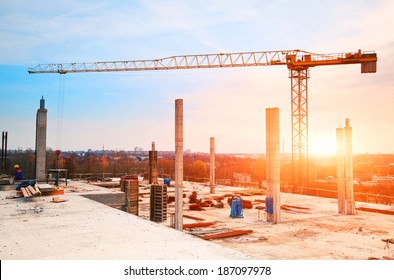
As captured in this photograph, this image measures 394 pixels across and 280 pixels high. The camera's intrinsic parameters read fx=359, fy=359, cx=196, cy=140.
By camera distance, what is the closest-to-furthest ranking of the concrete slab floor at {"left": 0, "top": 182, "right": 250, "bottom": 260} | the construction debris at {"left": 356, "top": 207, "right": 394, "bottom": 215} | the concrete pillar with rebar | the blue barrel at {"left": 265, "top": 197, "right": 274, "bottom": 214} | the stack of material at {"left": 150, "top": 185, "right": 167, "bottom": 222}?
the concrete slab floor at {"left": 0, "top": 182, "right": 250, "bottom": 260}, the blue barrel at {"left": 265, "top": 197, "right": 274, "bottom": 214}, the stack of material at {"left": 150, "top": 185, "right": 167, "bottom": 222}, the construction debris at {"left": 356, "top": 207, "right": 394, "bottom": 215}, the concrete pillar with rebar

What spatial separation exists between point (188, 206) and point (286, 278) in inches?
749

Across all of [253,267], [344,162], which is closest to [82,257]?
[253,267]

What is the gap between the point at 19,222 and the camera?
1102 cm

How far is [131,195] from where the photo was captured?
20.5m

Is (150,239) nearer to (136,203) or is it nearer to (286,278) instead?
(286,278)

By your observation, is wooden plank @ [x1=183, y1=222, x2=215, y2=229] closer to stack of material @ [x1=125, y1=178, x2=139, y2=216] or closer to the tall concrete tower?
stack of material @ [x1=125, y1=178, x2=139, y2=216]

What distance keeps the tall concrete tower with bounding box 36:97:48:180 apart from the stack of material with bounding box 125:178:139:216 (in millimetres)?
8734

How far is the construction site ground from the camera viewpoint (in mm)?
7852

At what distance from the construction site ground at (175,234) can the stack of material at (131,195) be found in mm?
1747

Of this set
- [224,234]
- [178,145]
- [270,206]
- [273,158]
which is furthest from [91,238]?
[273,158]

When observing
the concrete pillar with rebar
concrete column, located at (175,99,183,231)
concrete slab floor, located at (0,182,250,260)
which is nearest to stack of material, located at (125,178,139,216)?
concrete column, located at (175,99,183,231)

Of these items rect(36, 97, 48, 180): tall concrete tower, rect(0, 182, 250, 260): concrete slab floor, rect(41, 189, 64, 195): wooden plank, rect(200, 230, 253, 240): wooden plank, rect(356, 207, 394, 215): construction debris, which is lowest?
rect(200, 230, 253, 240): wooden plank

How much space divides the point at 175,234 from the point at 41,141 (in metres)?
19.9

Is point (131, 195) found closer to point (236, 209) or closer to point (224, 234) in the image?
point (236, 209)
